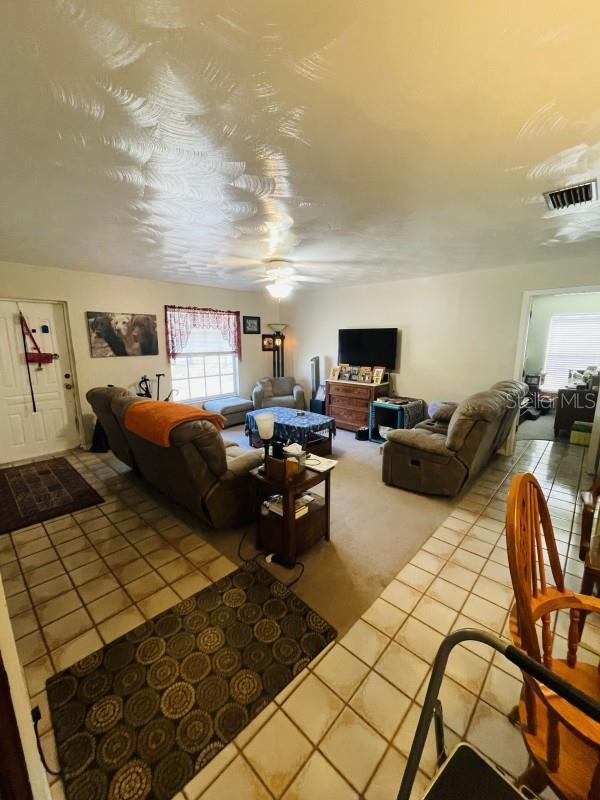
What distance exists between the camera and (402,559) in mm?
2283

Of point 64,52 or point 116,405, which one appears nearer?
point 64,52

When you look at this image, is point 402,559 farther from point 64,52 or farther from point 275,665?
point 64,52

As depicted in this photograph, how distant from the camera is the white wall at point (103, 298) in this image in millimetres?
3854

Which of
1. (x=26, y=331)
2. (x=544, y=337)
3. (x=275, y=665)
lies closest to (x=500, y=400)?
(x=275, y=665)

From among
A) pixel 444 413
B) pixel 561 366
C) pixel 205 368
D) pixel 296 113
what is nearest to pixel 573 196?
pixel 296 113

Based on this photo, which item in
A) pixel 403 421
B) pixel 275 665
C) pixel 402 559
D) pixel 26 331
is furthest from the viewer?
pixel 403 421

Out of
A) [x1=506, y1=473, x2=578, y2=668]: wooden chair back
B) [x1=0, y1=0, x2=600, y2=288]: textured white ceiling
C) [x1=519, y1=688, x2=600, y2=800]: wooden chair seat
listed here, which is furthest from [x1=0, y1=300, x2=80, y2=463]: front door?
[x1=519, y1=688, x2=600, y2=800]: wooden chair seat

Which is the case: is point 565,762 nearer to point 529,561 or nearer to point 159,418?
point 529,561

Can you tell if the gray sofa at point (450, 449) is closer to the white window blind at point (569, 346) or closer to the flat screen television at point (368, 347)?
the flat screen television at point (368, 347)

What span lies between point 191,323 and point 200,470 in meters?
3.72

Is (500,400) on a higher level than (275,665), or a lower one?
higher

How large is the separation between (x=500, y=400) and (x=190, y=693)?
308cm

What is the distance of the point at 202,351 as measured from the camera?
5.69 m

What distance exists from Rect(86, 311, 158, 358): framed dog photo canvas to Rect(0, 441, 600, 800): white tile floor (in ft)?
8.18
